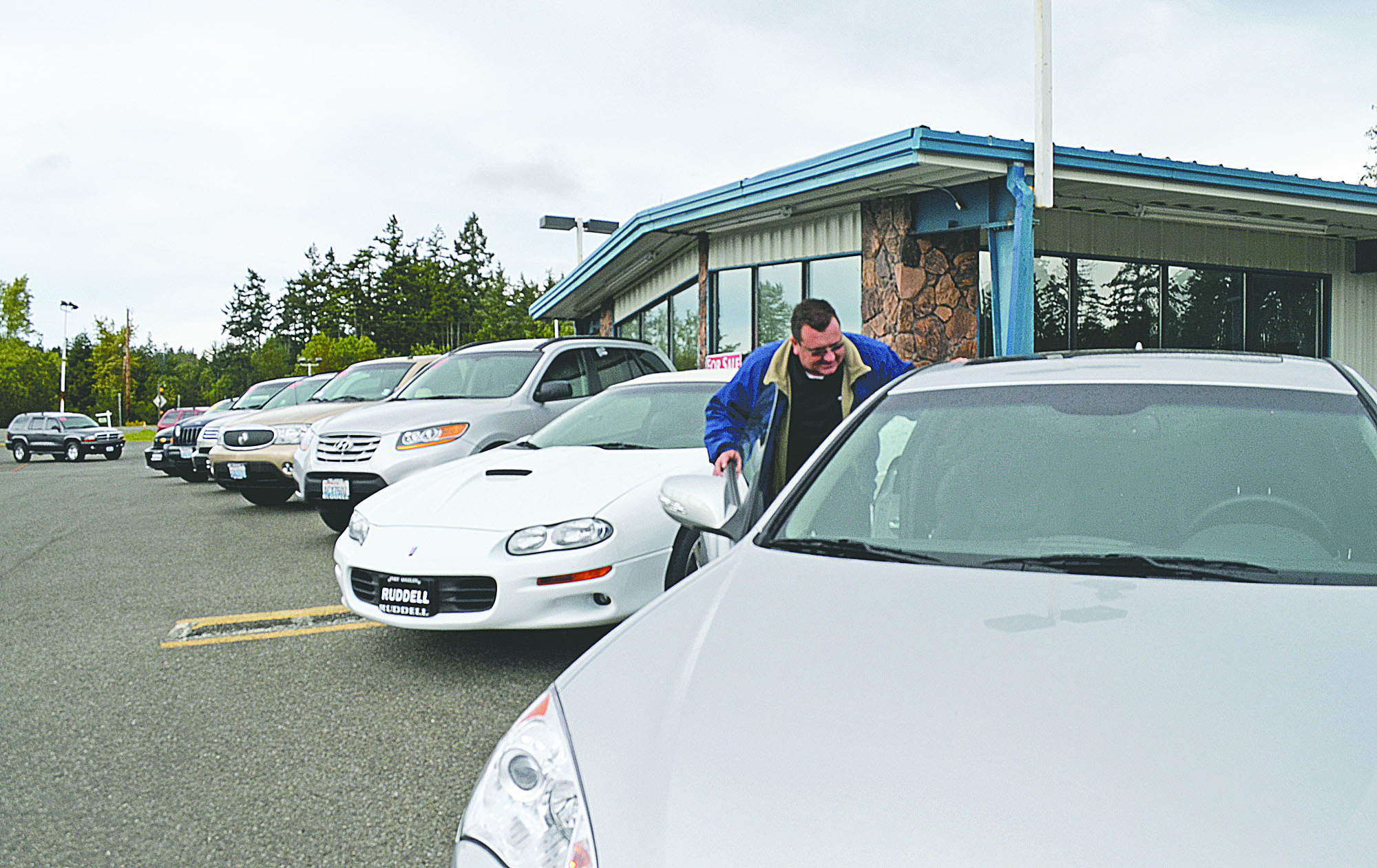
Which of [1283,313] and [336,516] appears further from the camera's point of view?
[1283,313]

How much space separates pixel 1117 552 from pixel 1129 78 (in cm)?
1132

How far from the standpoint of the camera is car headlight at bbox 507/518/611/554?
4.57 m

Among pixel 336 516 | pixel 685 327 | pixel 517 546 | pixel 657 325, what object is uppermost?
pixel 657 325

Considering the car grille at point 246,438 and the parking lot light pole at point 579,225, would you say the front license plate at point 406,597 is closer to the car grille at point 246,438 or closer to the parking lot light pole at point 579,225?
the car grille at point 246,438

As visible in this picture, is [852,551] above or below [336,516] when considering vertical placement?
above

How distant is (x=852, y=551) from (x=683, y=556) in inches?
99.5

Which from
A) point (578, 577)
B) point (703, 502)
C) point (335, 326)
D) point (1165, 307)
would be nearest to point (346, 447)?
point (578, 577)

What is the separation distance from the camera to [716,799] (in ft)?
4.96

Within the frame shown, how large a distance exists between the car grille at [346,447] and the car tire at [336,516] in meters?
0.41

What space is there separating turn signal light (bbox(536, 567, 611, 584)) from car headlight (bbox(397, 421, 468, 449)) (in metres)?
4.03

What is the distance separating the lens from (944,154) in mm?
9203

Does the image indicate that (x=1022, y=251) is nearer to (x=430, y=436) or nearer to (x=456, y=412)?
(x=456, y=412)

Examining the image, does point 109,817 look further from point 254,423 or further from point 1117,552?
point 254,423

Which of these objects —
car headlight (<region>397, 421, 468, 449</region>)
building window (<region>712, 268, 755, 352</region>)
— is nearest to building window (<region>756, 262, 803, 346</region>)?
building window (<region>712, 268, 755, 352</region>)
